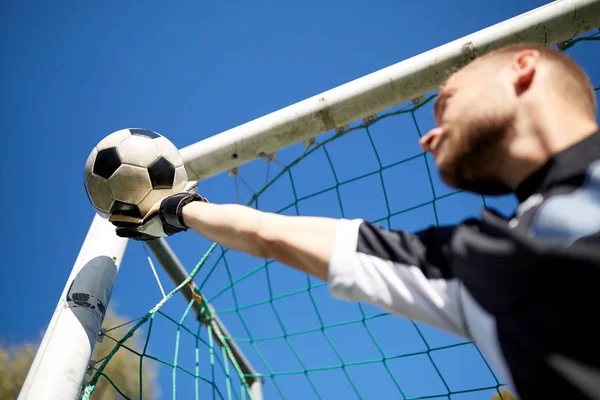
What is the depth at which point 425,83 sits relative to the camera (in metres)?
2.03

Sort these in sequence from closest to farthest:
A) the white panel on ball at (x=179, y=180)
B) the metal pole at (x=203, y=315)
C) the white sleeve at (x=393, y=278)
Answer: the white sleeve at (x=393, y=278)
the white panel on ball at (x=179, y=180)
the metal pole at (x=203, y=315)

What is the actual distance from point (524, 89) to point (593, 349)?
48 cm

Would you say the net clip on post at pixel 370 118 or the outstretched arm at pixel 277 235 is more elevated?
the net clip on post at pixel 370 118

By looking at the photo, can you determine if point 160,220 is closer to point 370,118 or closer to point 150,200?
point 150,200

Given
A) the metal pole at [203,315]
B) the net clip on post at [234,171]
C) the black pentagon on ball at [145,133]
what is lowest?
the metal pole at [203,315]

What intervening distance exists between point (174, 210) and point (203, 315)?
1.65 meters

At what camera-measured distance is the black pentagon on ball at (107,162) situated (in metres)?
1.62

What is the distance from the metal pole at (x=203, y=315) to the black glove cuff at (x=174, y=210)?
1194 millimetres

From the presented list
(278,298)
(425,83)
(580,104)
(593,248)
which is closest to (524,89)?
(580,104)

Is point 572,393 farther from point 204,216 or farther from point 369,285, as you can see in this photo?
point 204,216

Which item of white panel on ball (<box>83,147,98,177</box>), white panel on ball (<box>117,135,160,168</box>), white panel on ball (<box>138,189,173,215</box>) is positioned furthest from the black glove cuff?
white panel on ball (<box>83,147,98,177</box>)

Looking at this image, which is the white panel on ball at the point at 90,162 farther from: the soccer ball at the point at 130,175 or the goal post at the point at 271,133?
the goal post at the point at 271,133

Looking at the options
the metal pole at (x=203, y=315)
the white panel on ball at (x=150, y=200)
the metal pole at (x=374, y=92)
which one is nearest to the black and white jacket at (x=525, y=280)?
the white panel on ball at (x=150, y=200)

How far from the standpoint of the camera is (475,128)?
0.84 metres
